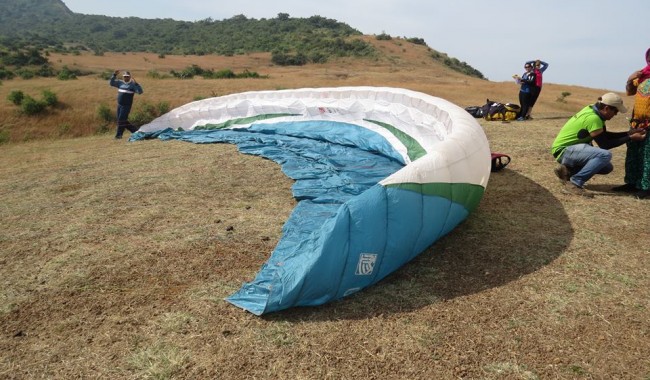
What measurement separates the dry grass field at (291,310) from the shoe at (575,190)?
4.4 inches

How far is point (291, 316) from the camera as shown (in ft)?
9.73

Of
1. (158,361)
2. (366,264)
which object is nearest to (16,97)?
(158,361)

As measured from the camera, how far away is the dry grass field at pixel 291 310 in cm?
256

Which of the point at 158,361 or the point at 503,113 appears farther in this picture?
the point at 503,113

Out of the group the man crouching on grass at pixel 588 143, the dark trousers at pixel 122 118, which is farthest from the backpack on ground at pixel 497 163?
the dark trousers at pixel 122 118

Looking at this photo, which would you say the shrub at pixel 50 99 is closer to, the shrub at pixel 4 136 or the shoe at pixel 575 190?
the shrub at pixel 4 136

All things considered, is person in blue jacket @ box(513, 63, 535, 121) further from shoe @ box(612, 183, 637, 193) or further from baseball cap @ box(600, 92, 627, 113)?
baseball cap @ box(600, 92, 627, 113)

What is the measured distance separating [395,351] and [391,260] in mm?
824

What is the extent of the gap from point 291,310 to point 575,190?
3.88 meters

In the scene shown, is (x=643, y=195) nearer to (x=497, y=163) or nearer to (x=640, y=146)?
(x=640, y=146)

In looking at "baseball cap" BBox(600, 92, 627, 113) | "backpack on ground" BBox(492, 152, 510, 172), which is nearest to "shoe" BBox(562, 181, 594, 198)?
"baseball cap" BBox(600, 92, 627, 113)

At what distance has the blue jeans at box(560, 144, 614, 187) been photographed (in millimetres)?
4867

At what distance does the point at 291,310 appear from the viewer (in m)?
3.02

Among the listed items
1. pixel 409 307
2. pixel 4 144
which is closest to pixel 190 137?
pixel 4 144
